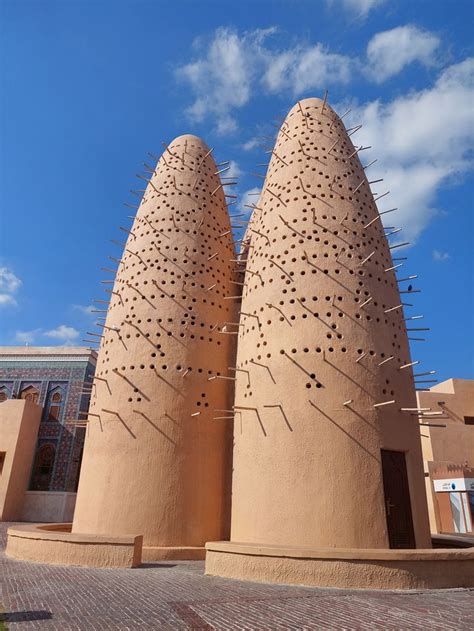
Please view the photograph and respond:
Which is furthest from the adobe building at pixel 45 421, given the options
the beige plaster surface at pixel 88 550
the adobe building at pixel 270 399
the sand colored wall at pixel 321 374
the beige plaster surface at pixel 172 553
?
the sand colored wall at pixel 321 374

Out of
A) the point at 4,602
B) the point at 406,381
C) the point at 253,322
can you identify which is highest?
the point at 253,322

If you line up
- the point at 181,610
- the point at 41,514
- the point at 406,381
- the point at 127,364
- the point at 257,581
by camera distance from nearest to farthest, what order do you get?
the point at 181,610
the point at 257,581
the point at 406,381
the point at 127,364
the point at 41,514

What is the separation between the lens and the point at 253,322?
36.6ft

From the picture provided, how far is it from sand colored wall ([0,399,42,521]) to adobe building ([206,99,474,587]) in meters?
15.8

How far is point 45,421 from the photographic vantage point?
24891 mm

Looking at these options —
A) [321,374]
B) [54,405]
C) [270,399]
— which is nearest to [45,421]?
[54,405]

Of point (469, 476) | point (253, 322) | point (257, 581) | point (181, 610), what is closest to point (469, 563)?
point (257, 581)

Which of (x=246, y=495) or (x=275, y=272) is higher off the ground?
(x=275, y=272)

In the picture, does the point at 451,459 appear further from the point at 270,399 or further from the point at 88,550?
the point at 88,550

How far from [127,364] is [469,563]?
8.28 meters

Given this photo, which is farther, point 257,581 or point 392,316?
point 392,316

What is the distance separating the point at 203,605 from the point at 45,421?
70.9 feet

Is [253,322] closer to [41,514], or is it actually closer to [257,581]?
[257,581]

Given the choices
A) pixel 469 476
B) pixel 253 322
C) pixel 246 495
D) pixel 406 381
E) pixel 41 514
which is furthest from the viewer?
pixel 41 514
